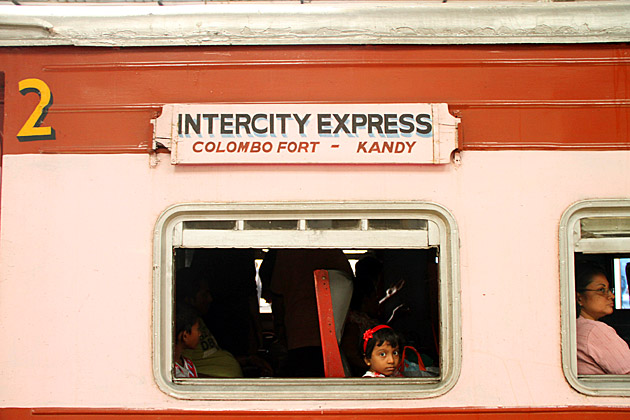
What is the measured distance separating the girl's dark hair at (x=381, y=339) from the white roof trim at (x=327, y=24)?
132 centimetres

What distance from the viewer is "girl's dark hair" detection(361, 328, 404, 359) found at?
2824 mm

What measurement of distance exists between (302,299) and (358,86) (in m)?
1.17

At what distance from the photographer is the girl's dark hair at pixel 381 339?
9.27 feet

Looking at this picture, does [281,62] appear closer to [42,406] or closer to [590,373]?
[42,406]

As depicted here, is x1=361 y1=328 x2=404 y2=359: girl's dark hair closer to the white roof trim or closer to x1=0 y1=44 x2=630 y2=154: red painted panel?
x1=0 y1=44 x2=630 y2=154: red painted panel

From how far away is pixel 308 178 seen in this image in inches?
101

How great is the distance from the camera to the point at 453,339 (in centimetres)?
251

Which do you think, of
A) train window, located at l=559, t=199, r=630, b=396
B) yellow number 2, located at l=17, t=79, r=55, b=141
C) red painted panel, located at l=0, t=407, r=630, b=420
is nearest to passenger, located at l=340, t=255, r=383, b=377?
red painted panel, located at l=0, t=407, r=630, b=420

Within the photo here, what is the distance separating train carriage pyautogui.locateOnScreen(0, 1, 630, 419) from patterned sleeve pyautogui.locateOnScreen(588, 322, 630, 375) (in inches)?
3.7

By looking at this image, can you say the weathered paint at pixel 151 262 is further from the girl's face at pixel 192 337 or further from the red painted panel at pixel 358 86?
the girl's face at pixel 192 337

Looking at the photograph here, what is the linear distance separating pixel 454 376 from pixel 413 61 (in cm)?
134

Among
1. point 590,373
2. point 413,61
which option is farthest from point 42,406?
point 590,373

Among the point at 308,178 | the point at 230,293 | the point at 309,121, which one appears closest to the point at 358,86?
the point at 309,121

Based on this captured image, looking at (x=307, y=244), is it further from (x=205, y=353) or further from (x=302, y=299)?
(x=205, y=353)
